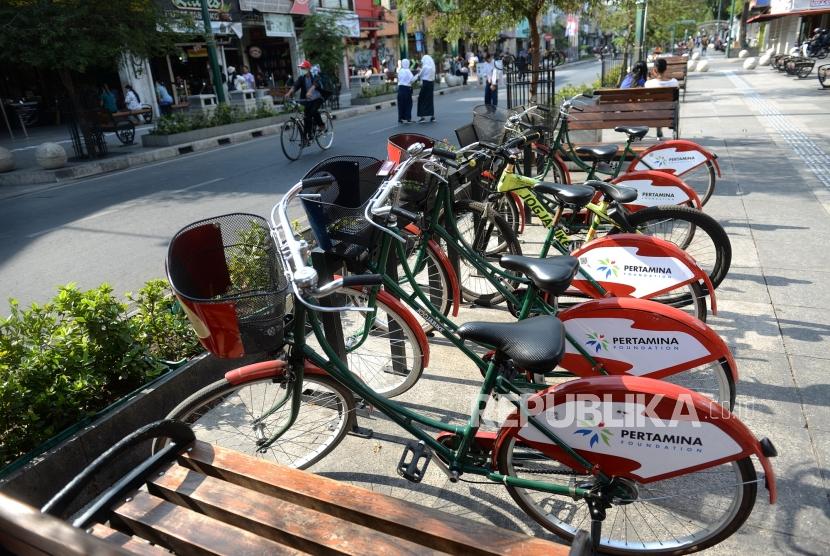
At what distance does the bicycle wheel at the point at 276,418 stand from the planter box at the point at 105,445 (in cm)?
25

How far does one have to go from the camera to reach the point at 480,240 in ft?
14.2

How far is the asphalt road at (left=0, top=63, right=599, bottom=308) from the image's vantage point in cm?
618

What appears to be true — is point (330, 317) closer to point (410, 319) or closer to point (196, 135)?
point (410, 319)

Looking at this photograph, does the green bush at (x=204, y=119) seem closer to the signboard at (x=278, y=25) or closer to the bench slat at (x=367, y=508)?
the signboard at (x=278, y=25)

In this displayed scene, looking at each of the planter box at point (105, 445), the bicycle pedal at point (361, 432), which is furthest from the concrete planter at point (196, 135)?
the bicycle pedal at point (361, 432)

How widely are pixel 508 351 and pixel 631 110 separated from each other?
649 cm

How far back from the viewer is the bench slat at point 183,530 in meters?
1.81

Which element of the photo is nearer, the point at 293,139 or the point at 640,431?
the point at 640,431

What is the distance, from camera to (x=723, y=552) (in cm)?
229

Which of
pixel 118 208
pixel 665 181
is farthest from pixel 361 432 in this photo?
pixel 118 208

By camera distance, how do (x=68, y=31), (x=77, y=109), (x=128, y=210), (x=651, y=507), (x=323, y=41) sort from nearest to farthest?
(x=651, y=507)
(x=128, y=210)
(x=68, y=31)
(x=77, y=109)
(x=323, y=41)

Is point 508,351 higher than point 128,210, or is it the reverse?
point 508,351

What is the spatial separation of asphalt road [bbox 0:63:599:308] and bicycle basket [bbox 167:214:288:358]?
3.55 metres

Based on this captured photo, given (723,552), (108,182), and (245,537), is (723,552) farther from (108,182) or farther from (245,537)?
(108,182)
